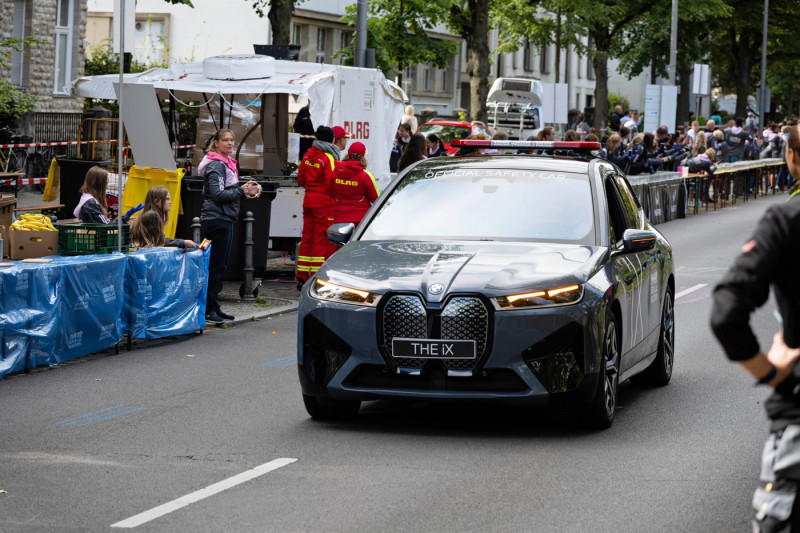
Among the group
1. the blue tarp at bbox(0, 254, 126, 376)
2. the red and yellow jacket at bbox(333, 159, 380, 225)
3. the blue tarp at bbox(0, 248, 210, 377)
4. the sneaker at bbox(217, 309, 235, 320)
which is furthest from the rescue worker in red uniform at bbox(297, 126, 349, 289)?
the blue tarp at bbox(0, 254, 126, 376)

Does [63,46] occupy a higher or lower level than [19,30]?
lower

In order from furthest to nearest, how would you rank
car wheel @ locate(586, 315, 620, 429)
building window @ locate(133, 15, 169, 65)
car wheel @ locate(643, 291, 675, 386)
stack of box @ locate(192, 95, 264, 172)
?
building window @ locate(133, 15, 169, 65) < stack of box @ locate(192, 95, 264, 172) < car wheel @ locate(643, 291, 675, 386) < car wheel @ locate(586, 315, 620, 429)

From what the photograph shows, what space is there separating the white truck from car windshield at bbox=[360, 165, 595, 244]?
41.0m

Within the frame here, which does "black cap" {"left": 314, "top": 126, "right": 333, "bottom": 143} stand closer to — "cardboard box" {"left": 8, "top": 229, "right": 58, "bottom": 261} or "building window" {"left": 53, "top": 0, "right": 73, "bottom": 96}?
"cardboard box" {"left": 8, "top": 229, "right": 58, "bottom": 261}

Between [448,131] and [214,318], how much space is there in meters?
25.2

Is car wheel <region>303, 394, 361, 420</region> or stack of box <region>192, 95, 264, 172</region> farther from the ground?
stack of box <region>192, 95, 264, 172</region>

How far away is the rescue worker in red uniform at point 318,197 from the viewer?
15773 millimetres

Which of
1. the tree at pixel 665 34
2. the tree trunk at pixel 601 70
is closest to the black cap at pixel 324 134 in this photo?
the tree trunk at pixel 601 70

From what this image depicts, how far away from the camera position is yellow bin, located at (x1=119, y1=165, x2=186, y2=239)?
16969 mm

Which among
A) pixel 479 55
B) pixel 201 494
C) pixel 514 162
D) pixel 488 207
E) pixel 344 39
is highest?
pixel 344 39

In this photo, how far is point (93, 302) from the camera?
11625 mm

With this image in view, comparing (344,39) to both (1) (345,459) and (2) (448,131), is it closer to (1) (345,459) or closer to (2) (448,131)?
(2) (448,131)

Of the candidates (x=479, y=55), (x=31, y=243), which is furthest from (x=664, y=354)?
(x=479, y=55)

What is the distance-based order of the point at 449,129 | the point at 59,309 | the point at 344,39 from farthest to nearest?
1. the point at 344,39
2. the point at 449,129
3. the point at 59,309
